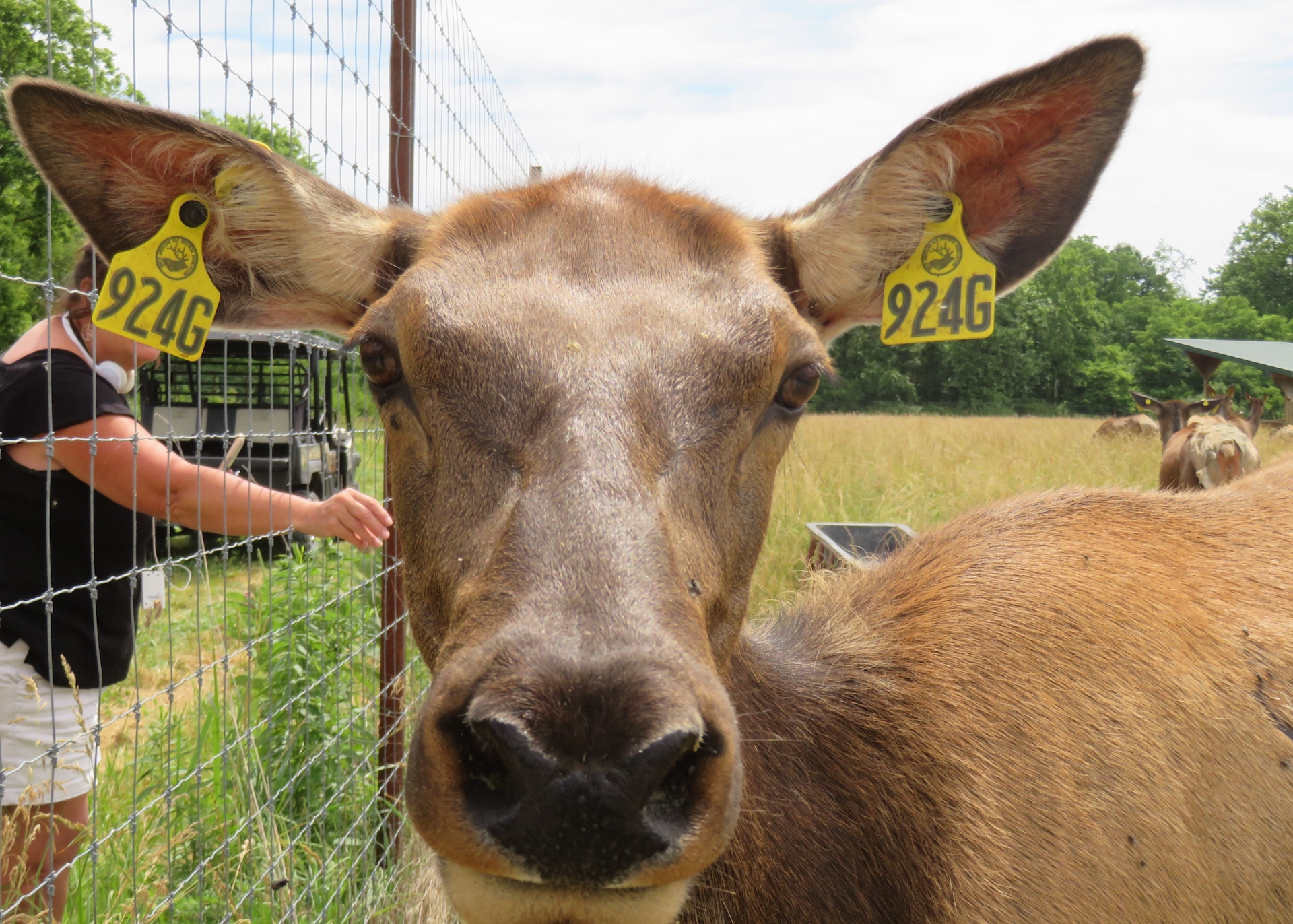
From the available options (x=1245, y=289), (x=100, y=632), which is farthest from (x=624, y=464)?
(x=1245, y=289)

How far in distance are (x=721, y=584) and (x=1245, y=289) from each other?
86034 mm

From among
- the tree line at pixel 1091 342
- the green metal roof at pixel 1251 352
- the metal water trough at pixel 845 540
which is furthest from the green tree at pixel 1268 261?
the metal water trough at pixel 845 540

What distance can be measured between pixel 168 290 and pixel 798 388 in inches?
73.9

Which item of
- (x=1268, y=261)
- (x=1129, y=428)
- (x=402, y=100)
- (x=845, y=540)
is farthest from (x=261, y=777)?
(x=1268, y=261)

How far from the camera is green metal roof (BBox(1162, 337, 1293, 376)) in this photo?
2179cm

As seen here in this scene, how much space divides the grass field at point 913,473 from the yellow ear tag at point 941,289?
0.59 m

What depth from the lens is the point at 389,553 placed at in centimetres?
449

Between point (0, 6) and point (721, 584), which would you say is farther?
point (0, 6)

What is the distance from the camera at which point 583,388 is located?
192 cm

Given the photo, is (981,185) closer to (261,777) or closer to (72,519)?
(72,519)

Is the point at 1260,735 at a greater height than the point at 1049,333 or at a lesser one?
lesser

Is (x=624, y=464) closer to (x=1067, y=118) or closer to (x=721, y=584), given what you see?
(x=721, y=584)

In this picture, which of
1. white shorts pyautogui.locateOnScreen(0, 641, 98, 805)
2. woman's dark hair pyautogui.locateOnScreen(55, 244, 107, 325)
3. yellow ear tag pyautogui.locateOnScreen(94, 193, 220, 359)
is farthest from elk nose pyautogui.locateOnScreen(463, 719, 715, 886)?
woman's dark hair pyautogui.locateOnScreen(55, 244, 107, 325)

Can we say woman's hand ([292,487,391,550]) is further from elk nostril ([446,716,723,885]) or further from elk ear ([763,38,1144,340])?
elk nostril ([446,716,723,885])
